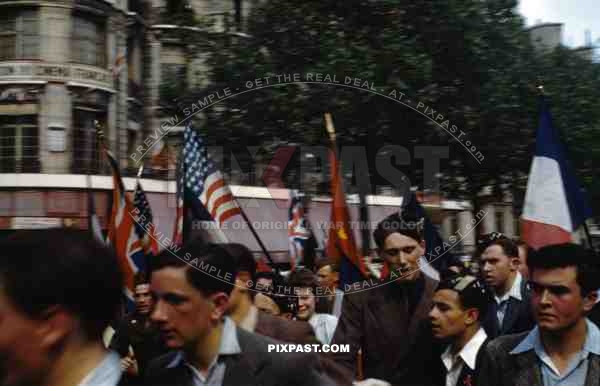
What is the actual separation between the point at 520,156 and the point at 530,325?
899 centimetres

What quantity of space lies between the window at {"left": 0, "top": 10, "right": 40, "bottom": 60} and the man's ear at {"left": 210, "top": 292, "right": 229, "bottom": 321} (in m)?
17.0

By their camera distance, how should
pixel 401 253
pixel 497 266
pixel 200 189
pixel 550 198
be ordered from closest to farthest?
1. pixel 401 253
2. pixel 550 198
3. pixel 497 266
4. pixel 200 189

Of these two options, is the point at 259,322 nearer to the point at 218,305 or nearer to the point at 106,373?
the point at 218,305

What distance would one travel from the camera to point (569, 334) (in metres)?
2.87

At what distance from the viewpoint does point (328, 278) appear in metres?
6.58

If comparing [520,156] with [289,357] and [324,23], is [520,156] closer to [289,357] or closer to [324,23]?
[324,23]

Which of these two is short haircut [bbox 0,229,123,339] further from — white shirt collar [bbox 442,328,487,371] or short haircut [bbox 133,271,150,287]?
short haircut [bbox 133,271,150,287]

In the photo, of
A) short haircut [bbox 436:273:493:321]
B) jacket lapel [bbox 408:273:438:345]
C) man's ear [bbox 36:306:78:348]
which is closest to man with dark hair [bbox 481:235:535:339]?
jacket lapel [bbox 408:273:438:345]

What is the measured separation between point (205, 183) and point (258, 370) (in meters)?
4.46

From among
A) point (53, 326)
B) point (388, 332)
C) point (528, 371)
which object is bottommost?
point (388, 332)

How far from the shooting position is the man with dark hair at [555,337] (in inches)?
109

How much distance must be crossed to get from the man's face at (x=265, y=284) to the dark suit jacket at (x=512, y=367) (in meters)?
3.45

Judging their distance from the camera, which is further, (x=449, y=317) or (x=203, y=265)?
(x=449, y=317)

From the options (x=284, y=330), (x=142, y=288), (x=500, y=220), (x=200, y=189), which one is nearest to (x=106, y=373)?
(x=284, y=330)
